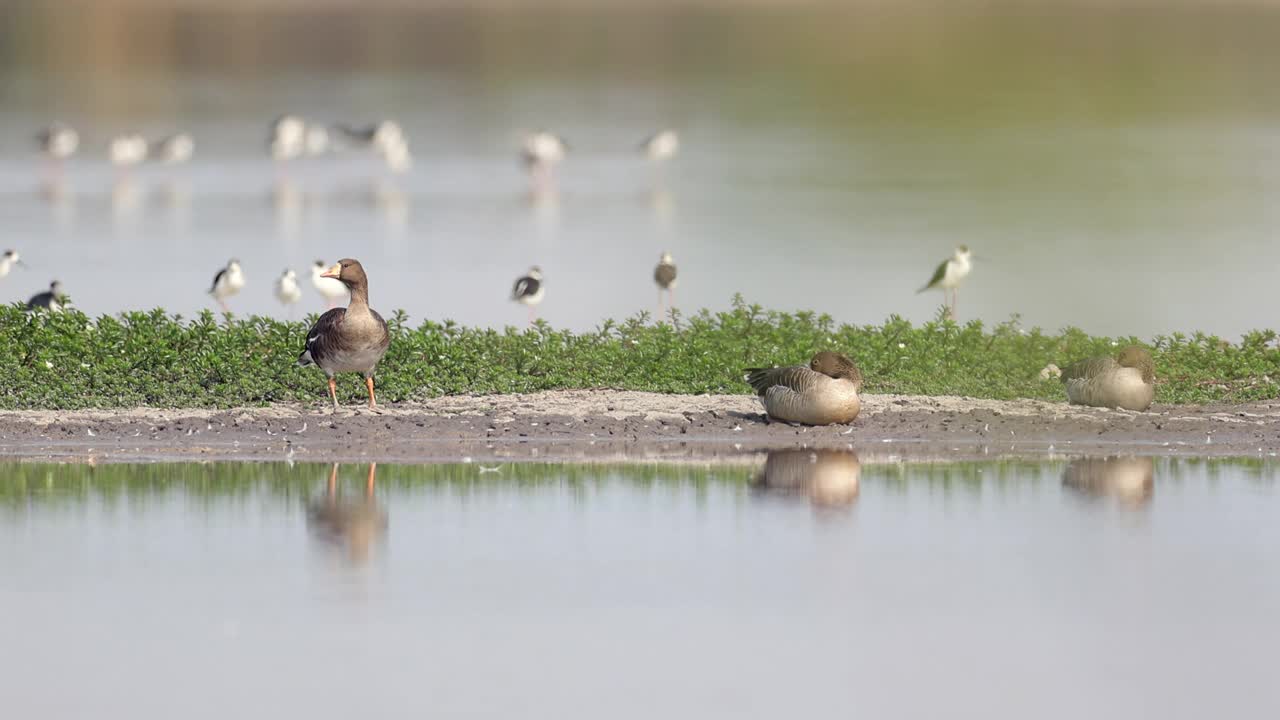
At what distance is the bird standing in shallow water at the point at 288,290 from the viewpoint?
102 ft

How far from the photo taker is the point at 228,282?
98.8ft

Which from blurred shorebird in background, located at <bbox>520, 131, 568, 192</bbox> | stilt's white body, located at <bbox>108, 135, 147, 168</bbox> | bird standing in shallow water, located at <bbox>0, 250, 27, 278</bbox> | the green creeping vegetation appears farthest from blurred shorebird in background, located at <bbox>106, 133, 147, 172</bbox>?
the green creeping vegetation

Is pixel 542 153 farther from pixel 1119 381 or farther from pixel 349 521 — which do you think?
pixel 349 521

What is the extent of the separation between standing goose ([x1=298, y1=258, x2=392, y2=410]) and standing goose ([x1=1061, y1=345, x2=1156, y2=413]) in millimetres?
6525

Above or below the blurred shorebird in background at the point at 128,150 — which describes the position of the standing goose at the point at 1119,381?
below

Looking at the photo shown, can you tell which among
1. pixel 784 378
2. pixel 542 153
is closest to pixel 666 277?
pixel 784 378

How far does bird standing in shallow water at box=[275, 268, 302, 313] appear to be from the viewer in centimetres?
3114

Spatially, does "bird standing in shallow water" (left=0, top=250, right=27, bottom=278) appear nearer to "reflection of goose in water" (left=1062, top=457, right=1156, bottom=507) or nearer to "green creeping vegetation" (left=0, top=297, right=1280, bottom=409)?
"green creeping vegetation" (left=0, top=297, right=1280, bottom=409)

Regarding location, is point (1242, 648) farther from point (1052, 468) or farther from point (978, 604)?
point (1052, 468)

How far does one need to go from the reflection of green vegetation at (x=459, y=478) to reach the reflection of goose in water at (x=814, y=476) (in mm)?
157

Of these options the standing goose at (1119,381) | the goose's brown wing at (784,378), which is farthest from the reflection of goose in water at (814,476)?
the standing goose at (1119,381)

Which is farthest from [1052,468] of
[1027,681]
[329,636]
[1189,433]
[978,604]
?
[329,636]

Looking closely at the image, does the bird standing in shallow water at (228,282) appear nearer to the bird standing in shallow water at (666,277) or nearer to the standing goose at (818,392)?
the bird standing in shallow water at (666,277)

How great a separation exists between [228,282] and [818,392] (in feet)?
49.0
